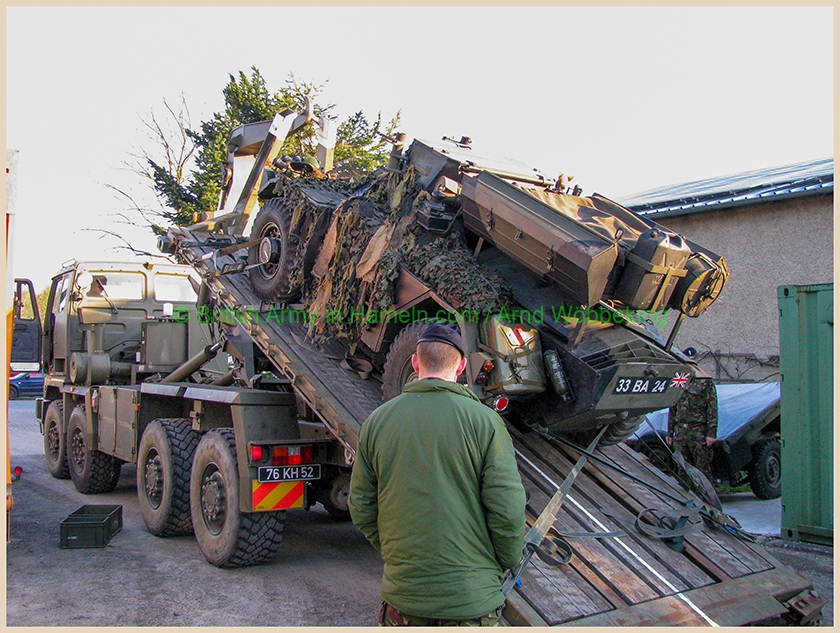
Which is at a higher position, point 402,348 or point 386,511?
point 402,348

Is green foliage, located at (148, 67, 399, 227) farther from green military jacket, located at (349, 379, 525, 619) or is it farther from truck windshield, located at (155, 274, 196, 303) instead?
green military jacket, located at (349, 379, 525, 619)

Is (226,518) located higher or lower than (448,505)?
lower

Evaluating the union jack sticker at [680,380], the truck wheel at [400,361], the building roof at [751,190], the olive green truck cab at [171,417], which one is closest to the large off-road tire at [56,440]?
the olive green truck cab at [171,417]

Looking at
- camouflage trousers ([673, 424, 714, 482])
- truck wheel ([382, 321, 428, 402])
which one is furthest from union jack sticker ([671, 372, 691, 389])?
camouflage trousers ([673, 424, 714, 482])

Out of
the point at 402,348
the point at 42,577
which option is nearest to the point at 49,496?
the point at 42,577

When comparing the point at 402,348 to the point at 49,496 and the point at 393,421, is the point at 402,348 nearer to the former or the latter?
the point at 393,421

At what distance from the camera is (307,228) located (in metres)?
6.71

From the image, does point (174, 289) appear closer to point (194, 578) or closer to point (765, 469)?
point (194, 578)

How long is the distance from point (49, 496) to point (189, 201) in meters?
14.1

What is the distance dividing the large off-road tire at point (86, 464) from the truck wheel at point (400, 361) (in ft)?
17.9

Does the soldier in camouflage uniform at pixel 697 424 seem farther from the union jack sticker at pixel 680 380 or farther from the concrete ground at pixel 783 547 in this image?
the union jack sticker at pixel 680 380

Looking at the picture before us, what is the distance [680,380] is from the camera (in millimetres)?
5305

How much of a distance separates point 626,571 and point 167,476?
4358 millimetres

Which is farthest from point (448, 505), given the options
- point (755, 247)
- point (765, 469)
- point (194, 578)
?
point (755, 247)
